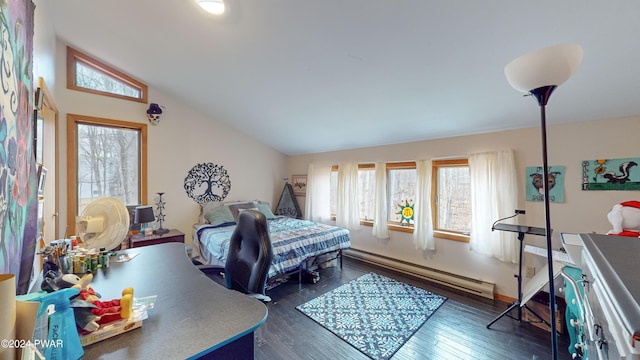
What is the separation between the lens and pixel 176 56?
8.86ft

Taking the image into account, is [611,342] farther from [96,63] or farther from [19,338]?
[96,63]

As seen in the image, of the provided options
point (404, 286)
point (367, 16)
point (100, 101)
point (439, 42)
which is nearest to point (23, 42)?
point (367, 16)

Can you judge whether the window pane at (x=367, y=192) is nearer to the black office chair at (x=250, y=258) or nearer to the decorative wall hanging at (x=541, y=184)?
the decorative wall hanging at (x=541, y=184)

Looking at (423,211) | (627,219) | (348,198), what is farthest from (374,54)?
(348,198)

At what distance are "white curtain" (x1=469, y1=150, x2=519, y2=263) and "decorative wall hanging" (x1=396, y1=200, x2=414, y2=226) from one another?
0.86 metres

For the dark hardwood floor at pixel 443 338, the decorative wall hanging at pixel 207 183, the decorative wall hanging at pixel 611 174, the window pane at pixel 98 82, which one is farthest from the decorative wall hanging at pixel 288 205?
the decorative wall hanging at pixel 611 174

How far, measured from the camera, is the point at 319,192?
4.62 m

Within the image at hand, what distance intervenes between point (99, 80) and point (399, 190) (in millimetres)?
4497

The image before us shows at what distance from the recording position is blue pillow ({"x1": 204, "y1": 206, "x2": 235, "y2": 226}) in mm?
3779

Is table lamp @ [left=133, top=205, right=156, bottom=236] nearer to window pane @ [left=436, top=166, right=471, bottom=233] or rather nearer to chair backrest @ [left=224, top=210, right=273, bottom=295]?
chair backrest @ [left=224, top=210, right=273, bottom=295]

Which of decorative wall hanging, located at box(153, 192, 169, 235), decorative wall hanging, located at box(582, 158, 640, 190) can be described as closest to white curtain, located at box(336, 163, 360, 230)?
decorative wall hanging, located at box(582, 158, 640, 190)

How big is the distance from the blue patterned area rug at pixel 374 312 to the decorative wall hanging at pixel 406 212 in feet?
2.92

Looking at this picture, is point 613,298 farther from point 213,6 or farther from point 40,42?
point 40,42

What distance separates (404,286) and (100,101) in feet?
15.2
